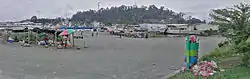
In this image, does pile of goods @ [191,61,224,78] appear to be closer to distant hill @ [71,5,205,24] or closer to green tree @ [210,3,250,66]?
green tree @ [210,3,250,66]

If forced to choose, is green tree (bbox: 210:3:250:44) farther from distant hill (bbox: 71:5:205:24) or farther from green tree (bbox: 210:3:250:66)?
distant hill (bbox: 71:5:205:24)

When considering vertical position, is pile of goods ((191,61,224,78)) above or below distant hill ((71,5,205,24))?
below

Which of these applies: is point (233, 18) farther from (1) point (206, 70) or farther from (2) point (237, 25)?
(1) point (206, 70)

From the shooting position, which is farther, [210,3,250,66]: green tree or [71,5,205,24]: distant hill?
[71,5,205,24]: distant hill

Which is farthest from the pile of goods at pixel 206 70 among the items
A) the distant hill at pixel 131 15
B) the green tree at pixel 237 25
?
the distant hill at pixel 131 15

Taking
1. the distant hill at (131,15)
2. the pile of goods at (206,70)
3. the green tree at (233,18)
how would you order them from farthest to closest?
the distant hill at (131,15) → the green tree at (233,18) → the pile of goods at (206,70)

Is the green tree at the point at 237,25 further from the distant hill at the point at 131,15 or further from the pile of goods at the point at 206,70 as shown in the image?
the distant hill at the point at 131,15

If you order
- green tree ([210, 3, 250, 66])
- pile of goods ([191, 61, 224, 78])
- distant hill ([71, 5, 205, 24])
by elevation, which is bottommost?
pile of goods ([191, 61, 224, 78])

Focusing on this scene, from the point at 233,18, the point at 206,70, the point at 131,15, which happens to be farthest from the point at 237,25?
the point at 131,15

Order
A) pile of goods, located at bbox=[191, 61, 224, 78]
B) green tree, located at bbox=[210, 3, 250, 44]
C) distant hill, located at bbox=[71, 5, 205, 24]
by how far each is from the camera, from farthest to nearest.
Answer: distant hill, located at bbox=[71, 5, 205, 24], green tree, located at bbox=[210, 3, 250, 44], pile of goods, located at bbox=[191, 61, 224, 78]

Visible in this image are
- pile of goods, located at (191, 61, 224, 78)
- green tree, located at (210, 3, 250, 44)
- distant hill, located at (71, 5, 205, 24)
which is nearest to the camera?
pile of goods, located at (191, 61, 224, 78)

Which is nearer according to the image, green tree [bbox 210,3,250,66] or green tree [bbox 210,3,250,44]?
green tree [bbox 210,3,250,66]

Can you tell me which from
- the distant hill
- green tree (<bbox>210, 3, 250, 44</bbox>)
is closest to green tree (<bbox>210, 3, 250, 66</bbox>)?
green tree (<bbox>210, 3, 250, 44</bbox>)

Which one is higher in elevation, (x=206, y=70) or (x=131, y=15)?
(x=131, y=15)
